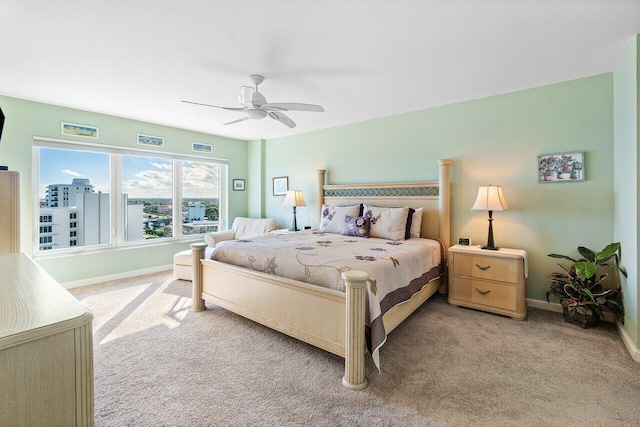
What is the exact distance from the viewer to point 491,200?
121 inches

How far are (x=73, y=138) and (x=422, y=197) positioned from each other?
488 centimetres

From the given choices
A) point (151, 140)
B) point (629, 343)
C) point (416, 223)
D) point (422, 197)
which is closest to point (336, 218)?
point (416, 223)

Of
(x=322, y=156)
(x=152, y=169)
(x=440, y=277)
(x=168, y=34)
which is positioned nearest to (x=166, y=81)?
(x=168, y=34)

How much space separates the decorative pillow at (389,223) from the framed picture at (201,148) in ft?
11.3

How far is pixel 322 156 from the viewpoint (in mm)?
5039

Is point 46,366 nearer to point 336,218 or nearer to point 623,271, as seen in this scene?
point 336,218

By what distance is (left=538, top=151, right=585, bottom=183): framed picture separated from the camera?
2926 millimetres

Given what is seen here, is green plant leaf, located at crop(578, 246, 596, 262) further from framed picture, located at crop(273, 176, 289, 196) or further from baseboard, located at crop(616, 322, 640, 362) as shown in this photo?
framed picture, located at crop(273, 176, 289, 196)

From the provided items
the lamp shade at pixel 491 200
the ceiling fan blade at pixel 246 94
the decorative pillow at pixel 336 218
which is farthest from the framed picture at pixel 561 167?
the ceiling fan blade at pixel 246 94

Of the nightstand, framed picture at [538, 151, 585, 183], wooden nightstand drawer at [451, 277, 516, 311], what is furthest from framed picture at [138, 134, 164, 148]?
framed picture at [538, 151, 585, 183]

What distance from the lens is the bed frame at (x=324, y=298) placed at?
1838 mm

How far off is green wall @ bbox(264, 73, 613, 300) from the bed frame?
0.23m

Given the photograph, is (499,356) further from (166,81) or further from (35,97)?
(35,97)

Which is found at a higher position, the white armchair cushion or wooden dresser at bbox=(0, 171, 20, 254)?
wooden dresser at bbox=(0, 171, 20, 254)
